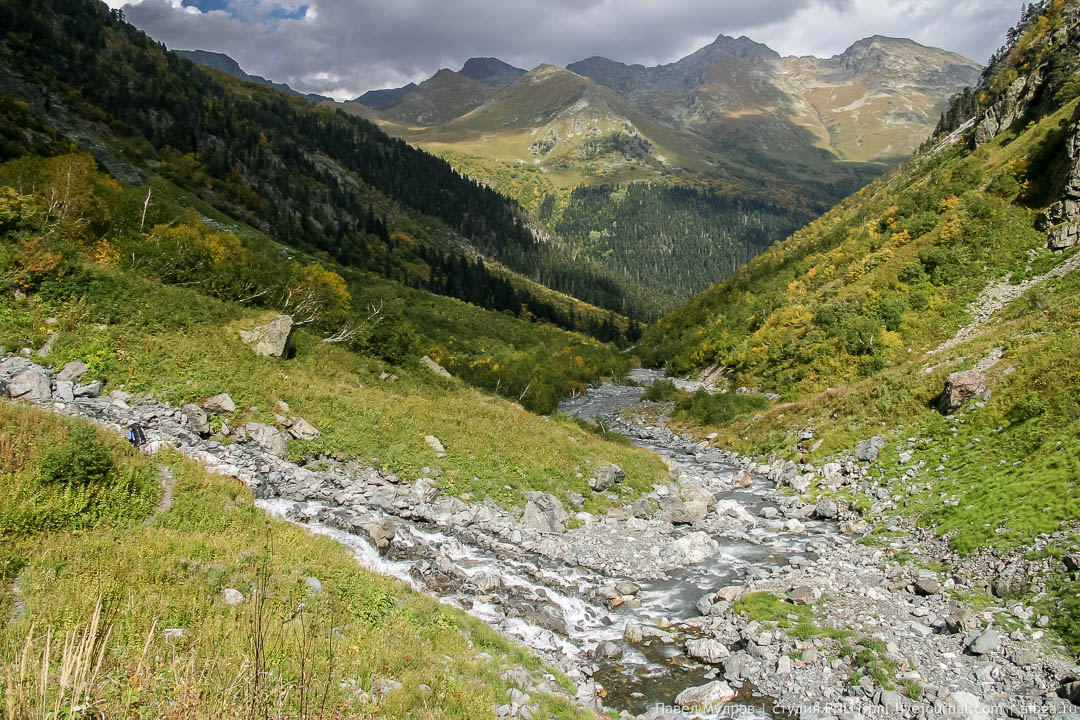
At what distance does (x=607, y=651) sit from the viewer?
13.5 meters

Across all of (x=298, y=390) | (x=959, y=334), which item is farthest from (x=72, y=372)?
(x=959, y=334)

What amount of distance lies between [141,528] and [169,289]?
16.6m

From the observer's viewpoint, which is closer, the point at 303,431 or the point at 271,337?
the point at 303,431

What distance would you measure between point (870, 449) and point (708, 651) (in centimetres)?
1786

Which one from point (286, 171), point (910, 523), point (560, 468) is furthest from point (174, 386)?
point (286, 171)

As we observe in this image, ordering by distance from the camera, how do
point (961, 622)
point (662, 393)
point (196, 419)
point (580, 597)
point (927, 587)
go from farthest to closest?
1. point (662, 393)
2. point (196, 419)
3. point (580, 597)
4. point (927, 587)
5. point (961, 622)

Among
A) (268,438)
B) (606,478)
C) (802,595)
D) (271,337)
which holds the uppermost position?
(271,337)

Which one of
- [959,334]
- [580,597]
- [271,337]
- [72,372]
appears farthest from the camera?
[959,334]

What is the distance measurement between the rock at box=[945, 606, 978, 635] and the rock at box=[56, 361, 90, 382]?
25.5 m

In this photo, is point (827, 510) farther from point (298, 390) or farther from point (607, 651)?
point (298, 390)

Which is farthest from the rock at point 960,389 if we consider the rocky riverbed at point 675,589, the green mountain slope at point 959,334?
the rocky riverbed at point 675,589

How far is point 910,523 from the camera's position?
1908 cm

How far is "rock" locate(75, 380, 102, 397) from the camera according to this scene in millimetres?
16495

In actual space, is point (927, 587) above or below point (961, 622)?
below
